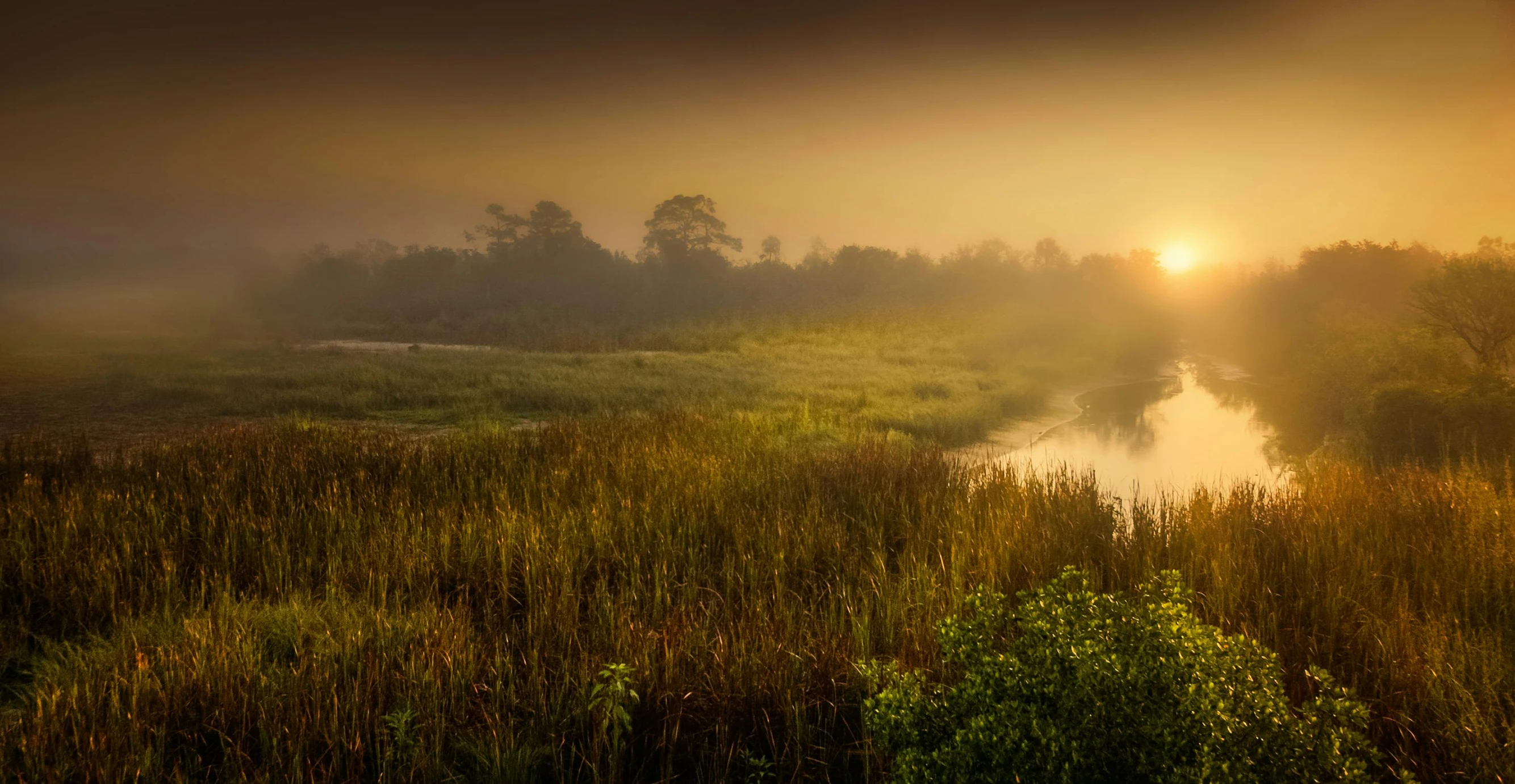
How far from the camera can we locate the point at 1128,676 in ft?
6.43

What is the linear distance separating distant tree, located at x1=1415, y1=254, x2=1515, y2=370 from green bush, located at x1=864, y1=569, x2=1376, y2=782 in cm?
1709

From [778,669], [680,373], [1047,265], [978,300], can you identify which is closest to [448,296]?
[680,373]

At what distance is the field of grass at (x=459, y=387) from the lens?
13.0m

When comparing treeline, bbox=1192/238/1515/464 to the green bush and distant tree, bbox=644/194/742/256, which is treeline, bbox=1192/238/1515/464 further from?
distant tree, bbox=644/194/742/256

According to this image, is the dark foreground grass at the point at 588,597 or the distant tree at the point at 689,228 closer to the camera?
the dark foreground grass at the point at 588,597

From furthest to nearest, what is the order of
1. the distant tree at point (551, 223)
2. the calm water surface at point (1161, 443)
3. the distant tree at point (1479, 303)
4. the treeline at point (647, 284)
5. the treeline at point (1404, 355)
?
the distant tree at point (551, 223)
the treeline at point (647, 284)
the distant tree at point (1479, 303)
the calm water surface at point (1161, 443)
the treeline at point (1404, 355)

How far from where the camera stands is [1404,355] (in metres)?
13.9

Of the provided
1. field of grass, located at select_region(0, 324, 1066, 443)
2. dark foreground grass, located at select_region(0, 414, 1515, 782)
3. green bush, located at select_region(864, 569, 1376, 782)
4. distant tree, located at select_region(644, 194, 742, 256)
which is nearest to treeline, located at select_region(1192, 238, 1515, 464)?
dark foreground grass, located at select_region(0, 414, 1515, 782)

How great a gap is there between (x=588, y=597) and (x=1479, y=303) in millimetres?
19545

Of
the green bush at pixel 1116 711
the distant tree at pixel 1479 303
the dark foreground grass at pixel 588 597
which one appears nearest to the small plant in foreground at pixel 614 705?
the dark foreground grass at pixel 588 597

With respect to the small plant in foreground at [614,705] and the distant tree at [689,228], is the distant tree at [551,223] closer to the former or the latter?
the distant tree at [689,228]

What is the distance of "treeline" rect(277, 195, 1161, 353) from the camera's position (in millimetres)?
44188

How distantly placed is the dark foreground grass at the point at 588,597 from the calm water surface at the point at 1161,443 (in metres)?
2.63

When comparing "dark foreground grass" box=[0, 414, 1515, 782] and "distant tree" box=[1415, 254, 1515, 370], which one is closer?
"dark foreground grass" box=[0, 414, 1515, 782]
